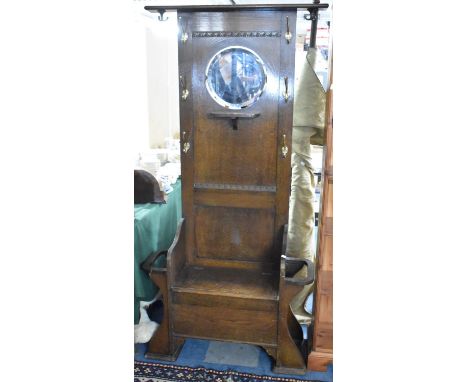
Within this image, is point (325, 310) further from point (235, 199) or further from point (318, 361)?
point (235, 199)

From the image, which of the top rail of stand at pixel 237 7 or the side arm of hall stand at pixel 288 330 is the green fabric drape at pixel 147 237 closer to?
the side arm of hall stand at pixel 288 330

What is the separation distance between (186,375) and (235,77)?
1.25 m

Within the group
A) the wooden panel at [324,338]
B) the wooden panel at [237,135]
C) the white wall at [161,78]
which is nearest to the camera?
the wooden panel at [237,135]

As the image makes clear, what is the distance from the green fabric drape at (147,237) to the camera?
1.90 metres

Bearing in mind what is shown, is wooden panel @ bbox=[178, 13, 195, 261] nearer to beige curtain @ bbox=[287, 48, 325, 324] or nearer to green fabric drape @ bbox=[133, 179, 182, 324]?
green fabric drape @ bbox=[133, 179, 182, 324]

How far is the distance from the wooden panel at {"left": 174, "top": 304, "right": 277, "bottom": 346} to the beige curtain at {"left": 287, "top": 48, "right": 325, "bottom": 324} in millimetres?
449

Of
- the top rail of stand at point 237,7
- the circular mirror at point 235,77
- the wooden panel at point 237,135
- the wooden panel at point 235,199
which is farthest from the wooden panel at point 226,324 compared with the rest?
the top rail of stand at point 237,7

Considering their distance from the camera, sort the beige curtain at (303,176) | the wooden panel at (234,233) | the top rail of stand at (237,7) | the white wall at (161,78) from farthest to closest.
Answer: the white wall at (161,78), the beige curtain at (303,176), the wooden panel at (234,233), the top rail of stand at (237,7)

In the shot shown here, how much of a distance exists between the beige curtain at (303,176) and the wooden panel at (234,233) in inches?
13.1

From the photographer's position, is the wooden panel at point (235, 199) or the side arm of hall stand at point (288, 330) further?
the wooden panel at point (235, 199)

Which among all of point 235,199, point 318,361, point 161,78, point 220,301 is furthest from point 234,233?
point 161,78

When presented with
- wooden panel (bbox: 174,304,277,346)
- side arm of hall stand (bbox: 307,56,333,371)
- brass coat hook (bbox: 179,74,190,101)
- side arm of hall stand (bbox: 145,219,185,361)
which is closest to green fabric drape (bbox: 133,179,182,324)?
side arm of hall stand (bbox: 145,219,185,361)
